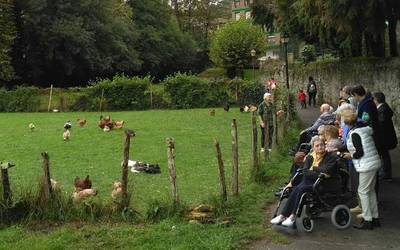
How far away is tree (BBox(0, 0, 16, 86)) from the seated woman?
4770 centimetres

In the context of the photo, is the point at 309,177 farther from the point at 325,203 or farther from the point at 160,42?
the point at 160,42

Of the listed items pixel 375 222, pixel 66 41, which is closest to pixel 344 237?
pixel 375 222

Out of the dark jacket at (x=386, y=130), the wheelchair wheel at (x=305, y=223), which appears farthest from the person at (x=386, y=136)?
the wheelchair wheel at (x=305, y=223)

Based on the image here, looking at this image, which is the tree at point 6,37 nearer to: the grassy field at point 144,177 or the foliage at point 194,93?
the foliage at point 194,93

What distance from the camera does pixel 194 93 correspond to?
4084cm

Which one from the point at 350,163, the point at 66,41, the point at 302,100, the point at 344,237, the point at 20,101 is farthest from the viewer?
the point at 66,41

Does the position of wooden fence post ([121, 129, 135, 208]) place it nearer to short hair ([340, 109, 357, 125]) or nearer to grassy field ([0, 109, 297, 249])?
grassy field ([0, 109, 297, 249])

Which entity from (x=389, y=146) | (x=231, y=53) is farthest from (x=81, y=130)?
(x=231, y=53)

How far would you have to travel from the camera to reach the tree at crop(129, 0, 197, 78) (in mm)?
79562

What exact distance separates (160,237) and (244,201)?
255 centimetres

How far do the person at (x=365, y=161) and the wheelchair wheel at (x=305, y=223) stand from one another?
751mm

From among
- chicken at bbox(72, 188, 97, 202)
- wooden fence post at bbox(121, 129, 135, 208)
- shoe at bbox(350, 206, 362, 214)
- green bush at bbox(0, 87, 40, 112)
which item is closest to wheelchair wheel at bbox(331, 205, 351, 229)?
shoe at bbox(350, 206, 362, 214)

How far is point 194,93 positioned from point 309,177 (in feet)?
106

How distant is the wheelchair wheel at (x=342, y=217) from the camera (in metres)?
8.58
